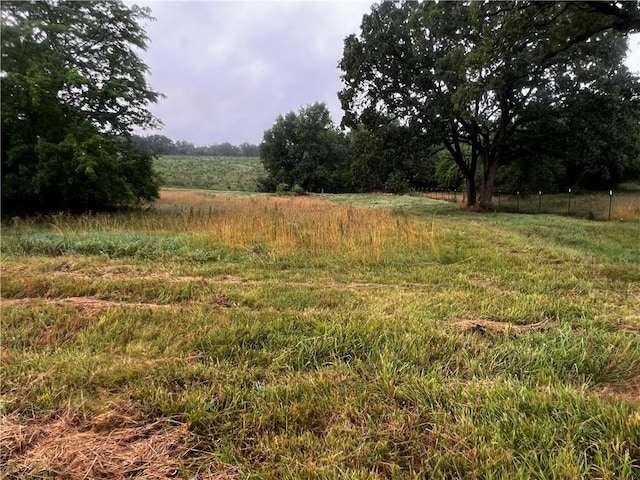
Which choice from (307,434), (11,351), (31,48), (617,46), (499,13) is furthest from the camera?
(617,46)

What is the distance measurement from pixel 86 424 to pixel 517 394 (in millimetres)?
2485

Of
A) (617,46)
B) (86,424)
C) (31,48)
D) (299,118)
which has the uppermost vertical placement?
(299,118)

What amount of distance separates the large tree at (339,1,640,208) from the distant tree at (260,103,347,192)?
27.2 meters

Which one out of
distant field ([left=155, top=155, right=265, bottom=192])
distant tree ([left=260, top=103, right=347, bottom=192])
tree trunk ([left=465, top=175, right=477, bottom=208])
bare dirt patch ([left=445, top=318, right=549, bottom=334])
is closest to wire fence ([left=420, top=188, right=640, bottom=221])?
tree trunk ([left=465, top=175, right=477, bottom=208])

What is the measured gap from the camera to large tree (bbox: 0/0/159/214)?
10.6 m

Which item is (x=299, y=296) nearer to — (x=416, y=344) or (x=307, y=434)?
(x=416, y=344)

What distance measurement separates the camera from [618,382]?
237cm

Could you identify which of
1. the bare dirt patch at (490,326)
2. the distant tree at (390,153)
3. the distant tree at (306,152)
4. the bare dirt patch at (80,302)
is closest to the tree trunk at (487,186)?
the distant tree at (390,153)

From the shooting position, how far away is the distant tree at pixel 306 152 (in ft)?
153

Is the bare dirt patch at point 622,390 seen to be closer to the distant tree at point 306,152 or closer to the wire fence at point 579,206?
the wire fence at point 579,206

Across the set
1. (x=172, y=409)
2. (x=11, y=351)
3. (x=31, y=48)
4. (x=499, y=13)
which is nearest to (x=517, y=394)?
(x=172, y=409)

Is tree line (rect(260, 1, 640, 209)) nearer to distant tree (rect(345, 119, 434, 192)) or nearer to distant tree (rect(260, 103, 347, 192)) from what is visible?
distant tree (rect(345, 119, 434, 192))

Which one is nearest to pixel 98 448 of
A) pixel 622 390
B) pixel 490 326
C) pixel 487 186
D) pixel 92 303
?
pixel 92 303

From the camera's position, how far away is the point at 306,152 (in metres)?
46.9
